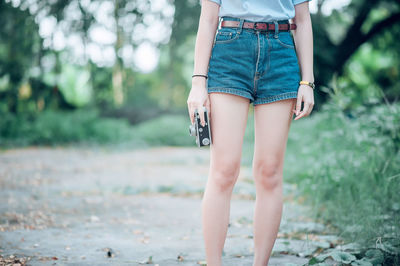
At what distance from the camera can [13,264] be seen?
7.49ft

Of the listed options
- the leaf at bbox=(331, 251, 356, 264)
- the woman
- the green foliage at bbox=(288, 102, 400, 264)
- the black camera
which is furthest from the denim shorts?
the green foliage at bbox=(288, 102, 400, 264)

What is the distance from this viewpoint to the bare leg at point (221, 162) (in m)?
1.93

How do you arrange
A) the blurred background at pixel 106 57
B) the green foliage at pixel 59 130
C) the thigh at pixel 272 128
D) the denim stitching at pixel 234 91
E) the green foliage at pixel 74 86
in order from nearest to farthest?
the denim stitching at pixel 234 91 → the thigh at pixel 272 128 → the blurred background at pixel 106 57 → the green foliage at pixel 59 130 → the green foliage at pixel 74 86

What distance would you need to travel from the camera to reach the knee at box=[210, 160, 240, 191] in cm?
194

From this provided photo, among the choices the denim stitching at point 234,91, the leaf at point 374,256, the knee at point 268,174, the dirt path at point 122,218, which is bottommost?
the dirt path at point 122,218

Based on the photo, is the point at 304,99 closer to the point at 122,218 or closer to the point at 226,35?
the point at 226,35

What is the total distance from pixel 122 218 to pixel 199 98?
2.06 m

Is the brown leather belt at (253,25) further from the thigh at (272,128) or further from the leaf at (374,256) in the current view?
the leaf at (374,256)

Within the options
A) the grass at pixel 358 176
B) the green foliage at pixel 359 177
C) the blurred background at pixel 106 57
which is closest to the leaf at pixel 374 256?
the grass at pixel 358 176

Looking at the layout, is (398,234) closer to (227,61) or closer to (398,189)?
(398,189)

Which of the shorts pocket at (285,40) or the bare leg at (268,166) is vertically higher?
the shorts pocket at (285,40)

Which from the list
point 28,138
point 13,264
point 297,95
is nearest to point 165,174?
point 13,264

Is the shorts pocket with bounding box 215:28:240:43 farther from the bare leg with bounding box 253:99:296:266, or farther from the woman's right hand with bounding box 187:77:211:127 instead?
the bare leg with bounding box 253:99:296:266

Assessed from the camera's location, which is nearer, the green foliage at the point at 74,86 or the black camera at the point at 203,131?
the black camera at the point at 203,131
